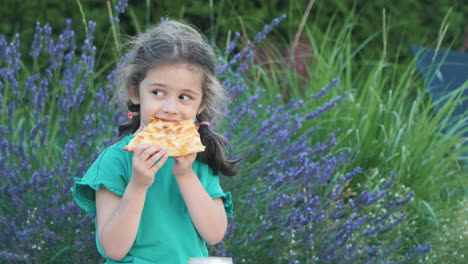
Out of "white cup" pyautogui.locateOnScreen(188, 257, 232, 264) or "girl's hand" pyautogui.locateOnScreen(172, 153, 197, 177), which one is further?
"girl's hand" pyautogui.locateOnScreen(172, 153, 197, 177)

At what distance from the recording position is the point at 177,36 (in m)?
2.14

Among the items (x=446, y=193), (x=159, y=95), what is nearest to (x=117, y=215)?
(x=159, y=95)

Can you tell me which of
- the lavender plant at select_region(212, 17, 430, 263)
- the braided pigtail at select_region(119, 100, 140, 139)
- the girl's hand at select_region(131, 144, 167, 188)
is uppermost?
the braided pigtail at select_region(119, 100, 140, 139)

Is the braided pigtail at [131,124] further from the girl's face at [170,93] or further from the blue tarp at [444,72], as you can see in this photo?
the blue tarp at [444,72]

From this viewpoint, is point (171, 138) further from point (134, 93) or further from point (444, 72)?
point (444, 72)

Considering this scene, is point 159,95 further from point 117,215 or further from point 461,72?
point 461,72

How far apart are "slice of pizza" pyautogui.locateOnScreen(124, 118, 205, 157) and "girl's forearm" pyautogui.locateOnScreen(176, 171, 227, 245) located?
0.11 meters

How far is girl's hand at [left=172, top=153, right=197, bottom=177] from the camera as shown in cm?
194

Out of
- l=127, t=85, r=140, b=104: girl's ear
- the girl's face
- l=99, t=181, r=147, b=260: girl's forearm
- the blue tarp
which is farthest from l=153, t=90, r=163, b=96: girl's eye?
the blue tarp

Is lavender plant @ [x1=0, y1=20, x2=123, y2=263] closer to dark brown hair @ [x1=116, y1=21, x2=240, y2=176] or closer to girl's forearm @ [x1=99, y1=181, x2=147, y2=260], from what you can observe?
dark brown hair @ [x1=116, y1=21, x2=240, y2=176]

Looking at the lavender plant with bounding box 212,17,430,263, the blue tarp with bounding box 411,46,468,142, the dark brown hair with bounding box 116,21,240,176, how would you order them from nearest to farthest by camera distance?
the dark brown hair with bounding box 116,21,240,176 → the lavender plant with bounding box 212,17,430,263 → the blue tarp with bounding box 411,46,468,142

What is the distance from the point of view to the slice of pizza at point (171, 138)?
1869 millimetres

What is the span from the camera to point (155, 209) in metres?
2.04

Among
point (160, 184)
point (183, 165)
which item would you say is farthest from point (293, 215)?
point (183, 165)
